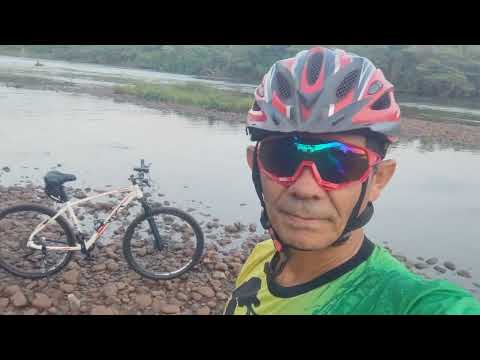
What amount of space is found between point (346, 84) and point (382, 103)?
0.21 metres

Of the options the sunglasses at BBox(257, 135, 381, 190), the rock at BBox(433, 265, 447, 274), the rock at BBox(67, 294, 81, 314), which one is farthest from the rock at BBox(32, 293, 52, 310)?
the rock at BBox(433, 265, 447, 274)

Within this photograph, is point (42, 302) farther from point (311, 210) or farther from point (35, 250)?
point (311, 210)

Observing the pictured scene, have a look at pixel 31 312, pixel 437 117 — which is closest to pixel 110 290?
pixel 31 312

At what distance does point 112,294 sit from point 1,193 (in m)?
5.28

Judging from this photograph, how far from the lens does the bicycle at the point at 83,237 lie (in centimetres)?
547

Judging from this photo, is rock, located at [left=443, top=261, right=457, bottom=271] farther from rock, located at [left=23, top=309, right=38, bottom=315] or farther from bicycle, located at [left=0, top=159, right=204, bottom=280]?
rock, located at [left=23, top=309, right=38, bottom=315]

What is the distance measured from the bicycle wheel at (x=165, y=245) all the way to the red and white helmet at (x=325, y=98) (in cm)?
407

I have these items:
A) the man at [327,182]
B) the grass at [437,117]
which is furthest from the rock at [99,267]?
the grass at [437,117]

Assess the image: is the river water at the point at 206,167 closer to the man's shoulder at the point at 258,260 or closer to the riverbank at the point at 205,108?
the riverbank at the point at 205,108

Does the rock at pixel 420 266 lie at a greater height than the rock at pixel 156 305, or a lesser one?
lesser

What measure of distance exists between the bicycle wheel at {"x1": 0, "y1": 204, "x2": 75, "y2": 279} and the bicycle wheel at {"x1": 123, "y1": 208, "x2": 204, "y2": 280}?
0.91m

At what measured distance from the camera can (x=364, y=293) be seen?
5.05ft

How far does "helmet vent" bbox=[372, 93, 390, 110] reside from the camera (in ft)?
5.80

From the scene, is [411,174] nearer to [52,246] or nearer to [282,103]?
[52,246]
